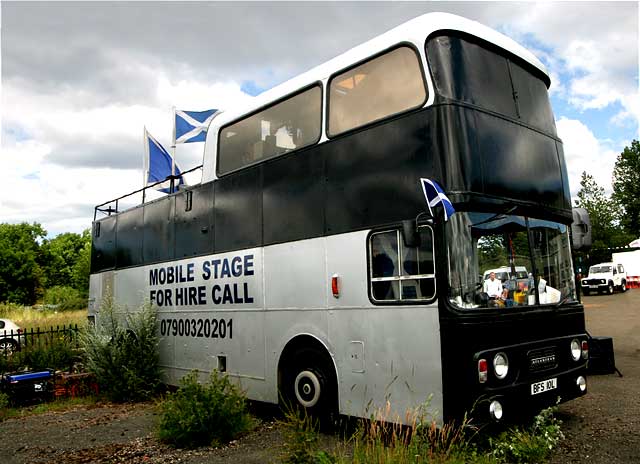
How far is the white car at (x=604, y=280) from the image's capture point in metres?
40.2

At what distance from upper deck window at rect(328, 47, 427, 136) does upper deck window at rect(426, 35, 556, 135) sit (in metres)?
0.25

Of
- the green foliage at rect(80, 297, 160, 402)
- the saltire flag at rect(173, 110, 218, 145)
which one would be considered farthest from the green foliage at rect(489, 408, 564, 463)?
the saltire flag at rect(173, 110, 218, 145)

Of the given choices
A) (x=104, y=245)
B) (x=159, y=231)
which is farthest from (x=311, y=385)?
(x=104, y=245)

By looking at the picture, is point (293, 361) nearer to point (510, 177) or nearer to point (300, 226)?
point (300, 226)

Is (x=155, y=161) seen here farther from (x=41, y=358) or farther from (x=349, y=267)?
(x=349, y=267)

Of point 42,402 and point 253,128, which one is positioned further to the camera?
point 42,402

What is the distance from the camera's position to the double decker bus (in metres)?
5.82

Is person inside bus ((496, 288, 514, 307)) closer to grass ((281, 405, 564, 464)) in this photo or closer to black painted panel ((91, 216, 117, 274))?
grass ((281, 405, 564, 464))

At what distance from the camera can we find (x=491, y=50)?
22.0 ft

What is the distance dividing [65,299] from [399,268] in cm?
6092

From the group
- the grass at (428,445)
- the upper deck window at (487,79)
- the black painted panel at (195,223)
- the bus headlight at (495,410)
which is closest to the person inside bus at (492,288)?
the bus headlight at (495,410)

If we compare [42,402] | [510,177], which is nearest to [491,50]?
[510,177]

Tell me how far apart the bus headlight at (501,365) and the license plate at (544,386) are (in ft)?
1.61

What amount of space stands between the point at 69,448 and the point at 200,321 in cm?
287
